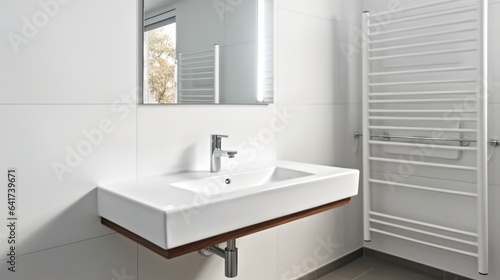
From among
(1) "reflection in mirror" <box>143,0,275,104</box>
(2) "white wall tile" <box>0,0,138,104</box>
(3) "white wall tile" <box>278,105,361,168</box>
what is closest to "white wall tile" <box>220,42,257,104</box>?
(1) "reflection in mirror" <box>143,0,275,104</box>

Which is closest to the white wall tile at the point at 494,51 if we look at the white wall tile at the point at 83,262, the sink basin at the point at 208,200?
the sink basin at the point at 208,200

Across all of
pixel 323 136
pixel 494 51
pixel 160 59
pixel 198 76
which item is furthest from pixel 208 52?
pixel 494 51

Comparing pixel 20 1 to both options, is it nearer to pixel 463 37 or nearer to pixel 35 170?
pixel 35 170

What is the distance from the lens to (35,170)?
4.31ft

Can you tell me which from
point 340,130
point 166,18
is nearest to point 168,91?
point 166,18

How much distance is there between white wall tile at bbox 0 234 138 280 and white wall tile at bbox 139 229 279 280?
0.22 ft

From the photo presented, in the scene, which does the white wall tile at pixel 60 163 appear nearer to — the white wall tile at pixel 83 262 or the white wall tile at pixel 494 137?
the white wall tile at pixel 83 262

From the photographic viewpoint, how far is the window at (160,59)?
1575 millimetres

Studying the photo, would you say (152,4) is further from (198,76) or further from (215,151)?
(215,151)

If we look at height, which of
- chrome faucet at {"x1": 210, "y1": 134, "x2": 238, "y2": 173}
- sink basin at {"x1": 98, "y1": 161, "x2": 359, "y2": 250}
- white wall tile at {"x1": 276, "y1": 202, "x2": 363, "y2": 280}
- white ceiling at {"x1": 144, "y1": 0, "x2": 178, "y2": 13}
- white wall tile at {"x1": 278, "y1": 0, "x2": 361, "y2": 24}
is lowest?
white wall tile at {"x1": 276, "y1": 202, "x2": 363, "y2": 280}

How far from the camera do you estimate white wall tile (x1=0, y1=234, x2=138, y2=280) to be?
4.30 ft

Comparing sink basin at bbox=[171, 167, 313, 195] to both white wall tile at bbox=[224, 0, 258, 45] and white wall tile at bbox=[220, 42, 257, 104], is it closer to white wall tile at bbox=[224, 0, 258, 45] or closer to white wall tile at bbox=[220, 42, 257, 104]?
white wall tile at bbox=[220, 42, 257, 104]

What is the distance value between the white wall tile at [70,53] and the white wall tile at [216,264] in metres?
A: 0.67

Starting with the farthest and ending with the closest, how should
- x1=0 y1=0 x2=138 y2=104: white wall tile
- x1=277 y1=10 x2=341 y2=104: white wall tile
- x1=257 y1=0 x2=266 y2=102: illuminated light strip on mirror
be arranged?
x1=277 y1=10 x2=341 y2=104: white wall tile, x1=257 y1=0 x2=266 y2=102: illuminated light strip on mirror, x1=0 y1=0 x2=138 y2=104: white wall tile
